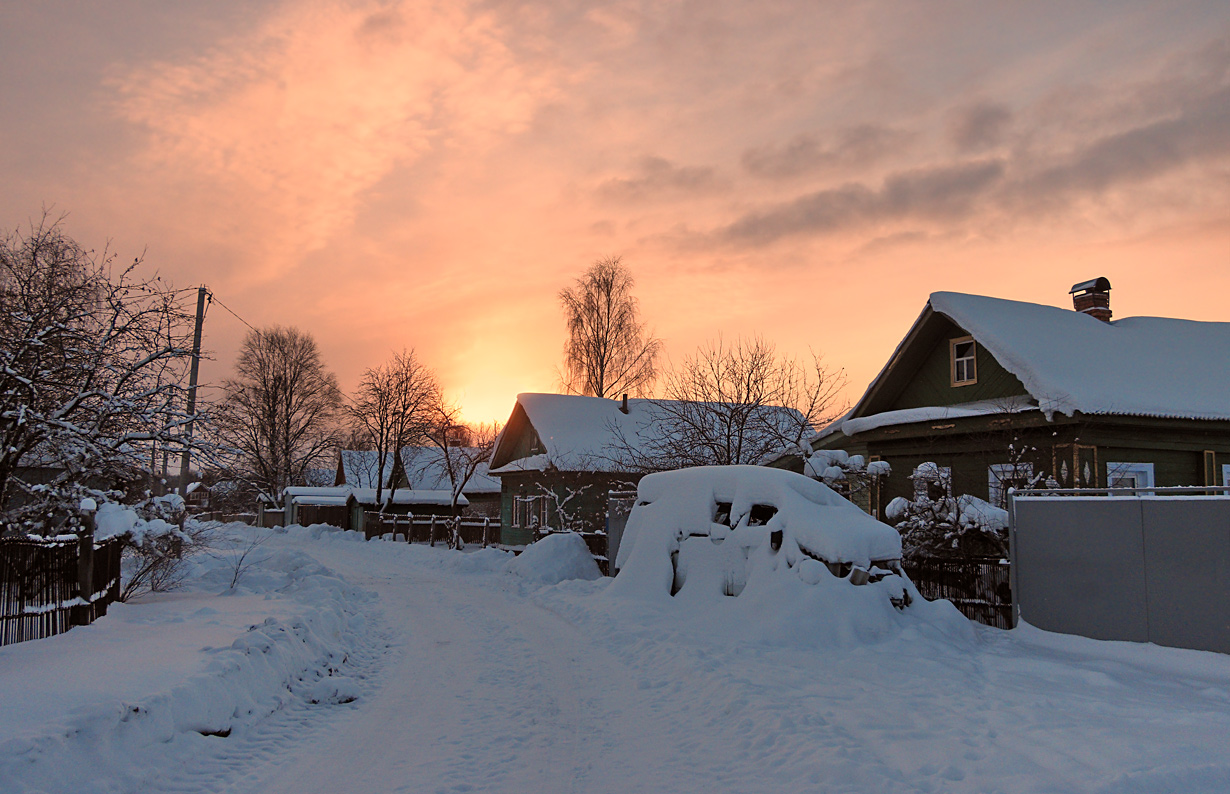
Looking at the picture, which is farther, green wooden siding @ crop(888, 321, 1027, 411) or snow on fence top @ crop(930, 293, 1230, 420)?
green wooden siding @ crop(888, 321, 1027, 411)

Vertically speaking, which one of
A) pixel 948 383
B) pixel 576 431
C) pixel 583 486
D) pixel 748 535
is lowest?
pixel 748 535

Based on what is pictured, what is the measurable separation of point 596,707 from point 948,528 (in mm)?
8288

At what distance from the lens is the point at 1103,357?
62.4 feet

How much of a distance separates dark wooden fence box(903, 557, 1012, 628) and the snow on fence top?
5275mm

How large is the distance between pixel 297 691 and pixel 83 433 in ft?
A: 13.8

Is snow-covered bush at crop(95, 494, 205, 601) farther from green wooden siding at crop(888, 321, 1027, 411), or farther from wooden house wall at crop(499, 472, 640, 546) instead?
wooden house wall at crop(499, 472, 640, 546)

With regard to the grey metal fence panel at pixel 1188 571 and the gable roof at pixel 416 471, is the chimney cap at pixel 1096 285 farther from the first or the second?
the gable roof at pixel 416 471

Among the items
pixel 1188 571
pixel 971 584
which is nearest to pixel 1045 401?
pixel 971 584

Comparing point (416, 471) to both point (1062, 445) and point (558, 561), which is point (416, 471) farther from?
point (1062, 445)

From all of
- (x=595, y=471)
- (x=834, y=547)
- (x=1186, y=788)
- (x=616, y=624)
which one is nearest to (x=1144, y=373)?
(x=834, y=547)

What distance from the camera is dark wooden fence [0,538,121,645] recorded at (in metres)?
7.93

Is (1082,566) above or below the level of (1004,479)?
below

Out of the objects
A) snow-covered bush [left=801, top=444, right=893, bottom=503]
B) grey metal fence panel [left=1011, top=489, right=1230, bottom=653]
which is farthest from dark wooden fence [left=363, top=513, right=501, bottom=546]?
grey metal fence panel [left=1011, top=489, right=1230, bottom=653]

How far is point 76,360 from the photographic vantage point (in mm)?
10250
